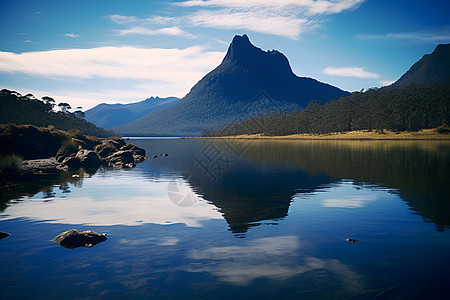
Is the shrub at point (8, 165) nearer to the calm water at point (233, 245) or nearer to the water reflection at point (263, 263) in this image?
the calm water at point (233, 245)

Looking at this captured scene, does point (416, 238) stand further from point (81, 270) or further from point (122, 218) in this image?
point (122, 218)

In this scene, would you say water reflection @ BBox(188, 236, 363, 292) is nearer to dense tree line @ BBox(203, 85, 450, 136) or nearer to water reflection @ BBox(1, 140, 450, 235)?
water reflection @ BBox(1, 140, 450, 235)

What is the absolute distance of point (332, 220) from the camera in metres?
18.0

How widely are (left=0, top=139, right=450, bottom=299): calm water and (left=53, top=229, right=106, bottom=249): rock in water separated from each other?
1.33 ft

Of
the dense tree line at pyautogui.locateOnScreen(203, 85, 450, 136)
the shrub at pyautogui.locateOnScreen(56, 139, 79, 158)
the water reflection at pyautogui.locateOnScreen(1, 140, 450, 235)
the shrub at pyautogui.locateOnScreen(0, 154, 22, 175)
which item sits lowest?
the water reflection at pyautogui.locateOnScreen(1, 140, 450, 235)

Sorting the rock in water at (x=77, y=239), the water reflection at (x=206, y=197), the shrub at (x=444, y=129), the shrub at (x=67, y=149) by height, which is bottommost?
the water reflection at (x=206, y=197)

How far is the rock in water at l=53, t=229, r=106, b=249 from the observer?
547 inches

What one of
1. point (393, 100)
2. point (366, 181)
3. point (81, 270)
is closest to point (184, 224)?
point (81, 270)

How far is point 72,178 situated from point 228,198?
22.6 meters

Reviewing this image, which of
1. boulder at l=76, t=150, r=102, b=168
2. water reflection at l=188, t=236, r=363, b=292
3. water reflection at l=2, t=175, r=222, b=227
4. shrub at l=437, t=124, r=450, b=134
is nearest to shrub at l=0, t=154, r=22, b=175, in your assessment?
water reflection at l=2, t=175, r=222, b=227

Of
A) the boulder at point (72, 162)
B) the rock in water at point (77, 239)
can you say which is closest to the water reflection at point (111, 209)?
the rock in water at point (77, 239)

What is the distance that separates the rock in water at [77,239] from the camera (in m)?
13.9

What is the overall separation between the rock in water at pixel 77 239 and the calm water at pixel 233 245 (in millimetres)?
406

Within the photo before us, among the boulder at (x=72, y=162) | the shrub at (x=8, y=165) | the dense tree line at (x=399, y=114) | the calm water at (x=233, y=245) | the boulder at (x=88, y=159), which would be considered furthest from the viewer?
the dense tree line at (x=399, y=114)
